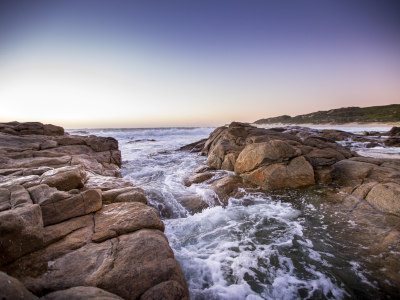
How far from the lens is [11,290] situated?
59.6 inches

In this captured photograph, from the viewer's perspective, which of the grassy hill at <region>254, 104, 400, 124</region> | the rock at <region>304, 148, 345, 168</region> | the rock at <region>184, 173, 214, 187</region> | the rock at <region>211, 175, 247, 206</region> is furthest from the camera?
the grassy hill at <region>254, 104, 400, 124</region>

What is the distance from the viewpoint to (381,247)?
12.5 feet

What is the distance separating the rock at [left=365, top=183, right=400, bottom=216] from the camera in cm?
486

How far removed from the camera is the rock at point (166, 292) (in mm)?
2346

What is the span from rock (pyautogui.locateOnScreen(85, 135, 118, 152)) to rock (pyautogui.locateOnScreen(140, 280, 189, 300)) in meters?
11.0

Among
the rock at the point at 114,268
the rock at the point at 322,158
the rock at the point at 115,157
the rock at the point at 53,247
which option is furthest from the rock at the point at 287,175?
the rock at the point at 115,157

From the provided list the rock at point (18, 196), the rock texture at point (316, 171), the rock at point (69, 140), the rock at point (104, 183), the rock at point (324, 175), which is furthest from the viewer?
the rock at point (69, 140)

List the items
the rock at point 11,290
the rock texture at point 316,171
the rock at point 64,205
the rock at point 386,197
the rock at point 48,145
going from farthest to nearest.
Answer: the rock at point 48,145 → the rock texture at point 316,171 → the rock at point 386,197 → the rock at point 64,205 → the rock at point 11,290

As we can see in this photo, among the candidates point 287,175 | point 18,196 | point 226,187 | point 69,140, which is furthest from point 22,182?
point 287,175

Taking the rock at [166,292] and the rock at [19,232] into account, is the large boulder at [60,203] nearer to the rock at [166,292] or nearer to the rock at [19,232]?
the rock at [19,232]

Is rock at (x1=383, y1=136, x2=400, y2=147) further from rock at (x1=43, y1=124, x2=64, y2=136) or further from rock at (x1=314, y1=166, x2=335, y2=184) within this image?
rock at (x1=43, y1=124, x2=64, y2=136)

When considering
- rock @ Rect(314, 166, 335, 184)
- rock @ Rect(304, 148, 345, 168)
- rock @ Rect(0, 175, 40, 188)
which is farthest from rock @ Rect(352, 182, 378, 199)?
rock @ Rect(0, 175, 40, 188)

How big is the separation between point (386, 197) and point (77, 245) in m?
8.24

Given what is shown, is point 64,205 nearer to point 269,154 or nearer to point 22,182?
point 22,182
